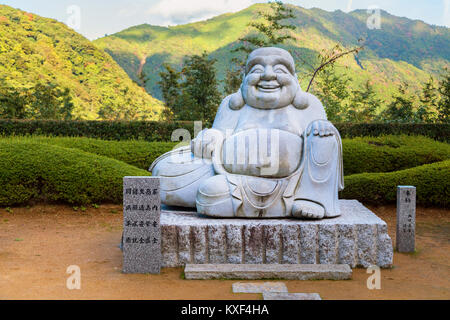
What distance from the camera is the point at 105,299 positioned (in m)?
3.37

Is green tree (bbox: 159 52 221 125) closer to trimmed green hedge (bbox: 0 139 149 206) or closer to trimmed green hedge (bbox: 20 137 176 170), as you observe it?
trimmed green hedge (bbox: 20 137 176 170)

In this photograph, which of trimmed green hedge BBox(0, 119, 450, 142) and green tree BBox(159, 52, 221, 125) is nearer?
trimmed green hedge BBox(0, 119, 450, 142)

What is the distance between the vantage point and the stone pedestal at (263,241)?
4.15m

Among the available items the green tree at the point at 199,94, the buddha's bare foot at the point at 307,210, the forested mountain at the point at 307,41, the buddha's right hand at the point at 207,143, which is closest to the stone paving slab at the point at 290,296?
the buddha's bare foot at the point at 307,210

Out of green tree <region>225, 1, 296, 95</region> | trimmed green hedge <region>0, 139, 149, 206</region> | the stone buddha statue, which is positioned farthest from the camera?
green tree <region>225, 1, 296, 95</region>

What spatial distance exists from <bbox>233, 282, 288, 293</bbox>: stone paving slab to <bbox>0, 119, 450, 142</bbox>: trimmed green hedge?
8086mm

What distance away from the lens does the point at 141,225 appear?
159 inches

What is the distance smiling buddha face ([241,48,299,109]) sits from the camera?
481 cm

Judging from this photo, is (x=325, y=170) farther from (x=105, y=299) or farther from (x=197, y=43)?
(x=197, y=43)

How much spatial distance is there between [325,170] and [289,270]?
1.07 metres

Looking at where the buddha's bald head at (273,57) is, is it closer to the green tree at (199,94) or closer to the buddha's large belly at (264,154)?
the buddha's large belly at (264,154)

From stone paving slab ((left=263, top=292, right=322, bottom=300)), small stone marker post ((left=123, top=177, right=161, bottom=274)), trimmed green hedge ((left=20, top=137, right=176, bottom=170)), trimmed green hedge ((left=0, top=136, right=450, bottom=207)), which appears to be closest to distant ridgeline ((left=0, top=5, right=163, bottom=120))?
trimmed green hedge ((left=20, top=137, right=176, bottom=170))

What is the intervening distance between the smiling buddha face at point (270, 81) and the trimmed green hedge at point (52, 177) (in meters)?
3.38

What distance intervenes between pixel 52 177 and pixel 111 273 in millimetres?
3469
